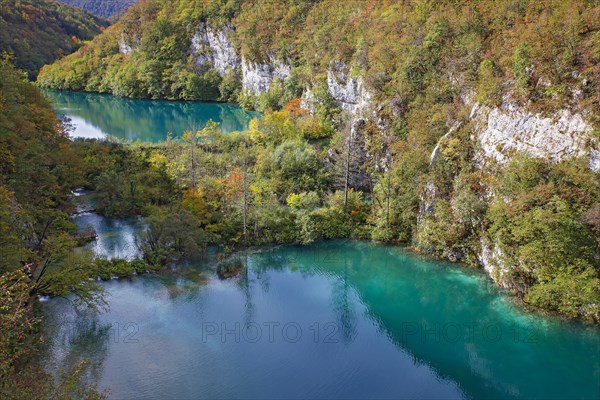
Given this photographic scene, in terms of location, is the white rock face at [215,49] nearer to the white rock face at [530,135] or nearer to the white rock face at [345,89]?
the white rock face at [345,89]

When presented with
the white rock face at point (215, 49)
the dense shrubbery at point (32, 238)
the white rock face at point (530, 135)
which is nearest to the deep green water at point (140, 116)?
the white rock face at point (215, 49)

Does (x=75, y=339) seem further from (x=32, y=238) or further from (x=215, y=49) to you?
(x=215, y=49)

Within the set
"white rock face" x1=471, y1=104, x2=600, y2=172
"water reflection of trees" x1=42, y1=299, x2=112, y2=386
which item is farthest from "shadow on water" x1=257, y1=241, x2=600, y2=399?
"water reflection of trees" x1=42, y1=299, x2=112, y2=386

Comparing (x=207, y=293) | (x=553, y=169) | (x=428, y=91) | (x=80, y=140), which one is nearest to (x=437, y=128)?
(x=428, y=91)

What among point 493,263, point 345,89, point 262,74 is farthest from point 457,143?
point 262,74

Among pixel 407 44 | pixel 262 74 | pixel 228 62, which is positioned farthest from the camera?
pixel 228 62

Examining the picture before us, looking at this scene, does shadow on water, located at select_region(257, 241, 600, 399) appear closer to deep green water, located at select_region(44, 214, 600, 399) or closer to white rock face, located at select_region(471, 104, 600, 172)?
deep green water, located at select_region(44, 214, 600, 399)
